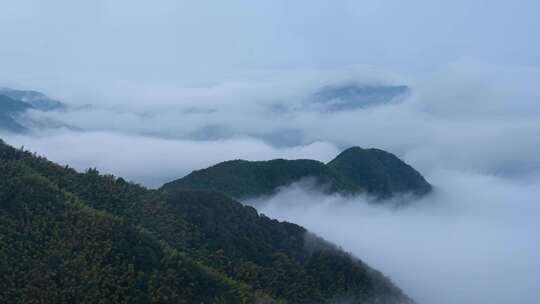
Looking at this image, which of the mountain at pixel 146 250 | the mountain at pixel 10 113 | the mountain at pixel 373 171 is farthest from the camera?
the mountain at pixel 10 113

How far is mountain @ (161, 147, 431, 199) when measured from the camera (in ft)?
247

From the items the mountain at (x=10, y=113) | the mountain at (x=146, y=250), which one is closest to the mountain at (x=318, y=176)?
the mountain at (x=146, y=250)

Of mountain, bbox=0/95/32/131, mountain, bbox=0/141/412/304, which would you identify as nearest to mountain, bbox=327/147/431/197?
mountain, bbox=0/141/412/304

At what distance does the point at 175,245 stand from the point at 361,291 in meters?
14.5

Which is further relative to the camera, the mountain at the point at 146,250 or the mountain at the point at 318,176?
the mountain at the point at 318,176

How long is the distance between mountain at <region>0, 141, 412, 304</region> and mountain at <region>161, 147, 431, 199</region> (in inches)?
475

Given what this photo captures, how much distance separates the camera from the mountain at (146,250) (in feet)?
113

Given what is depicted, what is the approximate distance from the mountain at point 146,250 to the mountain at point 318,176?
12076mm

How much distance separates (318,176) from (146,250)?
48894 mm

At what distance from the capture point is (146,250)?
37.0 meters

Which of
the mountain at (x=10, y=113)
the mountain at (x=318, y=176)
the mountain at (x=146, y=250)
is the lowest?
the mountain at (x=146, y=250)

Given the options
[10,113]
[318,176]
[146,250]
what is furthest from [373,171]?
[10,113]

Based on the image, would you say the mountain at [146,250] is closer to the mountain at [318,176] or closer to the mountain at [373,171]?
the mountain at [318,176]

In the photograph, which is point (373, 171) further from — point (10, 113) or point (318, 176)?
point (10, 113)
